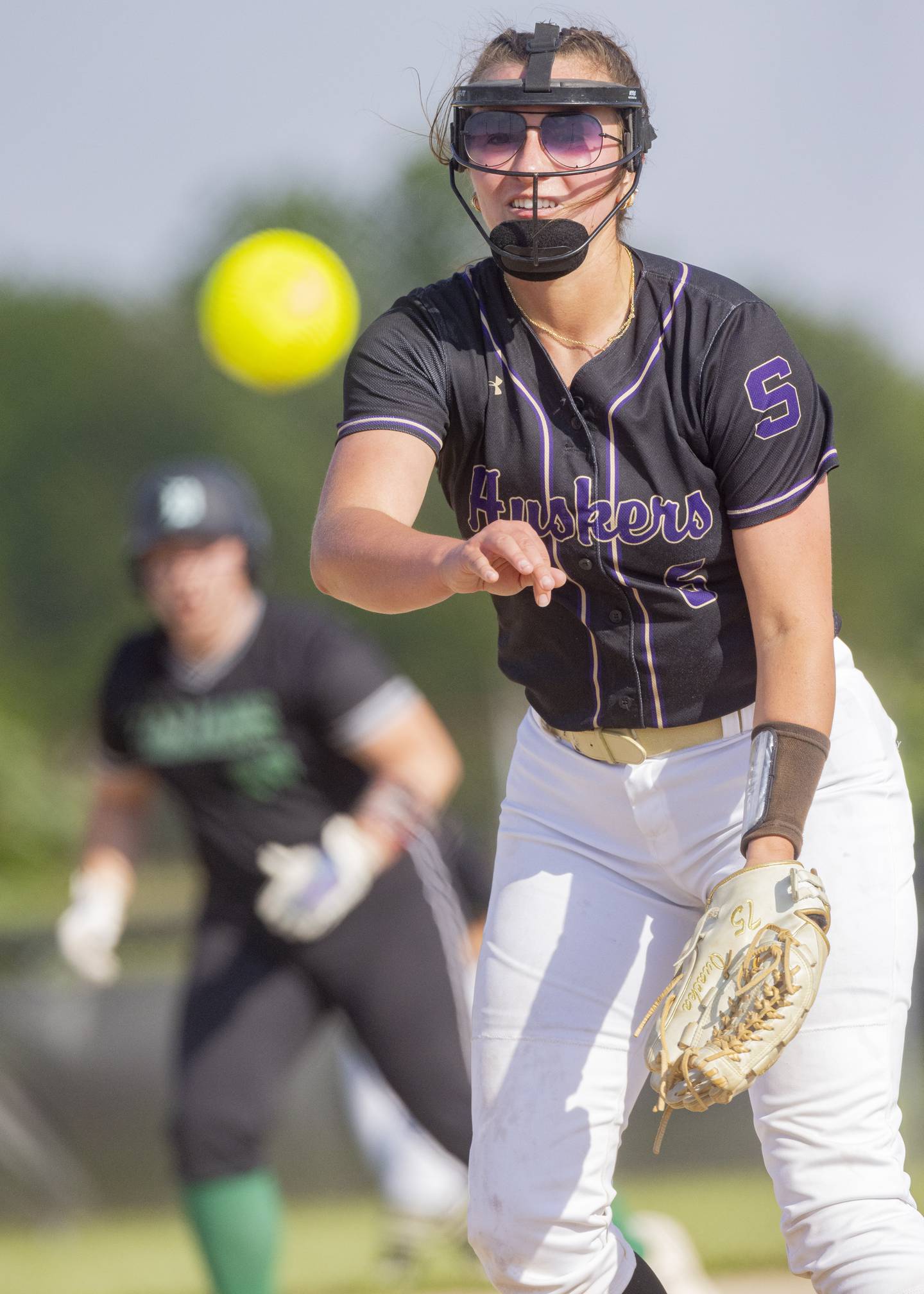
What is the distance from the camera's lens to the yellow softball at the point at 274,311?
535 centimetres

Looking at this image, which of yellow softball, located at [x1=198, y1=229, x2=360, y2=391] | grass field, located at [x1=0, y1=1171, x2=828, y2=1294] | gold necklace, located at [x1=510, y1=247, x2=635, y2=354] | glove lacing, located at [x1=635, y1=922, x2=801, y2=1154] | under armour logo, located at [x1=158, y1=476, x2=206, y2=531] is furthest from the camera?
yellow softball, located at [x1=198, y1=229, x2=360, y2=391]

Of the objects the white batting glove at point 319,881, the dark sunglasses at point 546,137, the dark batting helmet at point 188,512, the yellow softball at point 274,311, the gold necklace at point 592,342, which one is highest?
the dark sunglasses at point 546,137

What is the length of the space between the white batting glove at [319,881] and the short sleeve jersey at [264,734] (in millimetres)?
154

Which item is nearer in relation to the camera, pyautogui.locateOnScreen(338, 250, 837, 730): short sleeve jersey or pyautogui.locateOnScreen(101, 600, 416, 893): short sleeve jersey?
pyautogui.locateOnScreen(338, 250, 837, 730): short sleeve jersey

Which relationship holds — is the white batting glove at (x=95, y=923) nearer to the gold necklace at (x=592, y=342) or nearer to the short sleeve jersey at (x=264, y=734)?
the short sleeve jersey at (x=264, y=734)

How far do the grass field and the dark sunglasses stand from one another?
3.53m

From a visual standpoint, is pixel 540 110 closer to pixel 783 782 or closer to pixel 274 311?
pixel 783 782

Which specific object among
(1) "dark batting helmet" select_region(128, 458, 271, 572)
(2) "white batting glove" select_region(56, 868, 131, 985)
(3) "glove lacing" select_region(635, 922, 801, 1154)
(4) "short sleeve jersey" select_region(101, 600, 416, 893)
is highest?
(1) "dark batting helmet" select_region(128, 458, 271, 572)

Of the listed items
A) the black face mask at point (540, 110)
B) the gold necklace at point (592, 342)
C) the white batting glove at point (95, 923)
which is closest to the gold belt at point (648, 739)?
the gold necklace at point (592, 342)

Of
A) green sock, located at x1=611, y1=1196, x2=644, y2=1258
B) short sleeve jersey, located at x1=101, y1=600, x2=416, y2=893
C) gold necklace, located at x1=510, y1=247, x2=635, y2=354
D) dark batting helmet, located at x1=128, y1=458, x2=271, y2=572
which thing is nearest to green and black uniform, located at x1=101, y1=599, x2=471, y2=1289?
short sleeve jersey, located at x1=101, y1=600, x2=416, y2=893

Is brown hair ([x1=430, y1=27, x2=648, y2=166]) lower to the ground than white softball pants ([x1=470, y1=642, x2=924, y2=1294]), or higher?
higher

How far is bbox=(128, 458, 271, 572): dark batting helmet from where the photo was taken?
432 centimetres

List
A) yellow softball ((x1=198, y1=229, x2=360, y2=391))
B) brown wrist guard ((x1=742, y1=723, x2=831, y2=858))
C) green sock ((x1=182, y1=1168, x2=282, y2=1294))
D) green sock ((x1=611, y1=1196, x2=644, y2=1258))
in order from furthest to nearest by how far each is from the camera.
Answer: yellow softball ((x1=198, y1=229, x2=360, y2=391))
green sock ((x1=182, y1=1168, x2=282, y2=1294))
green sock ((x1=611, y1=1196, x2=644, y2=1258))
brown wrist guard ((x1=742, y1=723, x2=831, y2=858))

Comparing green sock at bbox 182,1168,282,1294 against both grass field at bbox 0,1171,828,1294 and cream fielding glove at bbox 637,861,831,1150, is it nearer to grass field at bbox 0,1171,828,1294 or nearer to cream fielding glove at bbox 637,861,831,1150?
grass field at bbox 0,1171,828,1294
